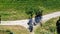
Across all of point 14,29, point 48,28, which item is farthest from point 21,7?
point 48,28

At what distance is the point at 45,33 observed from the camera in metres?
52.3

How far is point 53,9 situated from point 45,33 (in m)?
6.61

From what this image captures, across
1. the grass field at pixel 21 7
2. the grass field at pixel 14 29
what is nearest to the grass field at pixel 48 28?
the grass field at pixel 14 29

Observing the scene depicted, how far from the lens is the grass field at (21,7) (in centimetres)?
5509

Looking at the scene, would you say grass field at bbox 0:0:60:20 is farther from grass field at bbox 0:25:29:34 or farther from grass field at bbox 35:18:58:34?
grass field at bbox 35:18:58:34

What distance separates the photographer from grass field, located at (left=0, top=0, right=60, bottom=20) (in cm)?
5509

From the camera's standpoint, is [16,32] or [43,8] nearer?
[16,32]

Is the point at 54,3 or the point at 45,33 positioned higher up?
the point at 54,3

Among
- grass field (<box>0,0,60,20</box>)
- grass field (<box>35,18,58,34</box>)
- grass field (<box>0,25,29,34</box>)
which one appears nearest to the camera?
grass field (<box>0,25,29,34</box>)

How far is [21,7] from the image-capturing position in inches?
2235

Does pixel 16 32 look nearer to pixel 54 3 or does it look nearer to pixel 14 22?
pixel 14 22

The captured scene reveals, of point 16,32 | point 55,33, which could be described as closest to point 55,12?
point 55,33

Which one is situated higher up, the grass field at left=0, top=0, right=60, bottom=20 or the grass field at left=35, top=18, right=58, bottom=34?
the grass field at left=0, top=0, right=60, bottom=20

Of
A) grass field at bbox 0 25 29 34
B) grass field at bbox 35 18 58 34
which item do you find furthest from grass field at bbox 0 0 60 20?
grass field at bbox 35 18 58 34
